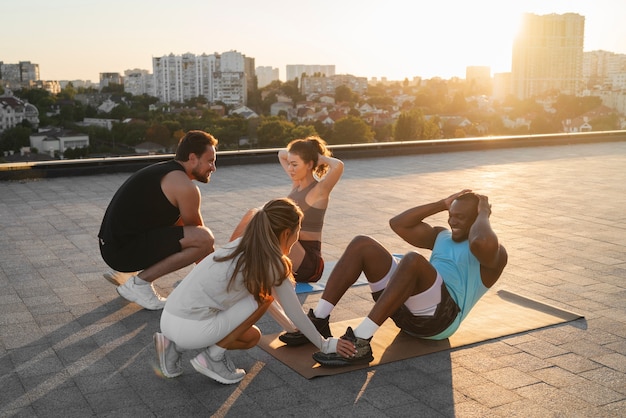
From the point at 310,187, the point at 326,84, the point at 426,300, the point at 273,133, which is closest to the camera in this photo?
the point at 426,300

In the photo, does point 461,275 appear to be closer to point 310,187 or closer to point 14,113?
point 310,187

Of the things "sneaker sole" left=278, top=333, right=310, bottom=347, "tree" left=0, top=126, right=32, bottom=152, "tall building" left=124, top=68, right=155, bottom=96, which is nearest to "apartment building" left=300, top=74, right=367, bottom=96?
"tall building" left=124, top=68, right=155, bottom=96

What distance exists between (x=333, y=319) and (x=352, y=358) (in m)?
0.91

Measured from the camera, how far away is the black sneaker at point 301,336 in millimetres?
3887

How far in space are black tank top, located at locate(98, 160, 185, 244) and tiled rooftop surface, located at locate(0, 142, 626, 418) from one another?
52cm

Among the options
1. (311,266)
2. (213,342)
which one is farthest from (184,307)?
(311,266)

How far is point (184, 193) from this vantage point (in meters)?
4.54

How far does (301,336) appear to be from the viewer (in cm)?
396

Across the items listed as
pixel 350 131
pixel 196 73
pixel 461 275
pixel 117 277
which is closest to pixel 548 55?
pixel 196 73

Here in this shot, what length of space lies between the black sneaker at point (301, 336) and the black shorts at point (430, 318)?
12.3 inches

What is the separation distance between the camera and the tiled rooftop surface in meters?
3.28

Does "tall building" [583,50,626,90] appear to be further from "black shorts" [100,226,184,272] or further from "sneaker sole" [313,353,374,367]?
"sneaker sole" [313,353,374,367]

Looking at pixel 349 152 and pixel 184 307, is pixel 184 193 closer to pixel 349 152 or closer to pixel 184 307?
pixel 184 307

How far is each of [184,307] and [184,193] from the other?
132cm
